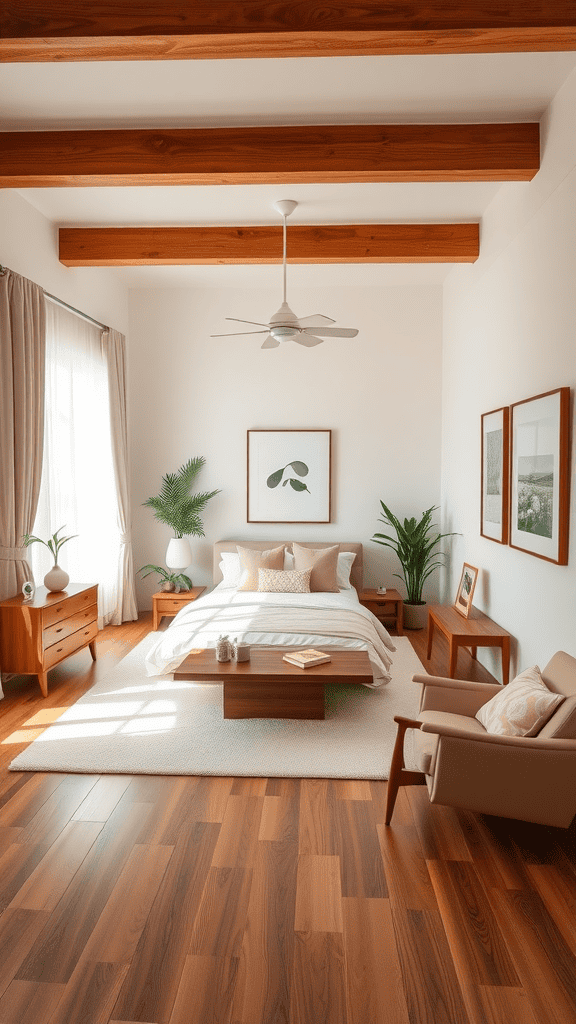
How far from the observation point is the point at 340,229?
17.1 ft

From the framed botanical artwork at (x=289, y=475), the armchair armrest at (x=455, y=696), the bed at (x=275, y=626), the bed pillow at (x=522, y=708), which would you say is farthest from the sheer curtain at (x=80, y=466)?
the bed pillow at (x=522, y=708)

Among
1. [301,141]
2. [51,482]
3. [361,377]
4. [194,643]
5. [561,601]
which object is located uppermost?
[301,141]

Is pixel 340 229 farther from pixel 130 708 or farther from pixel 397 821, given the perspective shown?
pixel 397 821

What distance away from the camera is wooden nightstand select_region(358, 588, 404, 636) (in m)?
6.27

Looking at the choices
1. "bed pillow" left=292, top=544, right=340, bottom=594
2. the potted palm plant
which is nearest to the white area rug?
"bed pillow" left=292, top=544, right=340, bottom=594

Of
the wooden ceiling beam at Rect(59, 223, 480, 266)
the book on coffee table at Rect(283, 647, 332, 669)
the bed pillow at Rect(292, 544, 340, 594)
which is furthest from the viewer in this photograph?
the bed pillow at Rect(292, 544, 340, 594)

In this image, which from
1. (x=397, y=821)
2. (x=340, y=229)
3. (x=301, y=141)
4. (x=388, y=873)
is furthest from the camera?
(x=340, y=229)

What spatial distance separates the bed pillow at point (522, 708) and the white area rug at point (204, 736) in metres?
0.72

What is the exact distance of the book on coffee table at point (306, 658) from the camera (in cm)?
396

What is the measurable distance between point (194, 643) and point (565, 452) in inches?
103

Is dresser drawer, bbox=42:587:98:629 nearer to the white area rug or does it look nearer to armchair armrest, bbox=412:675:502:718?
the white area rug

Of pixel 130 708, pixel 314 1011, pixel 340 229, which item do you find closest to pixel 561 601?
pixel 314 1011

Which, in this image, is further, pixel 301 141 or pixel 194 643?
pixel 194 643

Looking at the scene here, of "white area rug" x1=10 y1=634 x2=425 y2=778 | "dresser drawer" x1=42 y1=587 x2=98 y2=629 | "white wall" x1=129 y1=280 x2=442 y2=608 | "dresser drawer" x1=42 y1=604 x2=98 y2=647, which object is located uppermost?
"white wall" x1=129 y1=280 x2=442 y2=608
